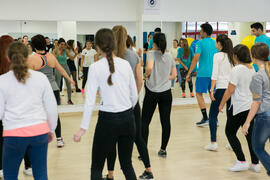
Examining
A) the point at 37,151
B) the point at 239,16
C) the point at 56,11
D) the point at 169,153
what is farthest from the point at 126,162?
the point at 239,16

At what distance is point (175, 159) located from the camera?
452 cm

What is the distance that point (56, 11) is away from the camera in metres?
7.50

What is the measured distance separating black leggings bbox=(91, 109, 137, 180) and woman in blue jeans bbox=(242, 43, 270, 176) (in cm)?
129

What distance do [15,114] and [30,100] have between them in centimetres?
14

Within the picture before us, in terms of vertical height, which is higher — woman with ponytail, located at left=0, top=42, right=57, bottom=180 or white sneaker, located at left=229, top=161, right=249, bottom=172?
woman with ponytail, located at left=0, top=42, right=57, bottom=180

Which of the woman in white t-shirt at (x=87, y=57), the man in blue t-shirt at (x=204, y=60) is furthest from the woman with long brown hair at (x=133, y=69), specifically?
the woman in white t-shirt at (x=87, y=57)

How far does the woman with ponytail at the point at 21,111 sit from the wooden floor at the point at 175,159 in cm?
156

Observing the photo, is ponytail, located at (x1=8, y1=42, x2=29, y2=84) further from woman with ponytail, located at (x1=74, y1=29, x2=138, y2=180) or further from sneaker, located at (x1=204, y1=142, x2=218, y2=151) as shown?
sneaker, located at (x1=204, y1=142, x2=218, y2=151)

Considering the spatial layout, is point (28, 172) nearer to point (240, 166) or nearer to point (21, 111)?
point (21, 111)

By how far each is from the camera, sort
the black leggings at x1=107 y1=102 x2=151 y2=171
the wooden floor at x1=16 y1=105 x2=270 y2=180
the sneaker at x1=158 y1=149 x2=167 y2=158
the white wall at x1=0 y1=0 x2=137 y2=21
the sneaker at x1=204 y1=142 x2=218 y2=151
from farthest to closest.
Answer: the white wall at x1=0 y1=0 x2=137 y2=21, the sneaker at x1=204 y1=142 x2=218 y2=151, the sneaker at x1=158 y1=149 x2=167 y2=158, the wooden floor at x1=16 y1=105 x2=270 y2=180, the black leggings at x1=107 y1=102 x2=151 y2=171

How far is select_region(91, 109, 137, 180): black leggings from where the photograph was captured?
2.53 meters

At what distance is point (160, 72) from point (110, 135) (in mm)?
1648

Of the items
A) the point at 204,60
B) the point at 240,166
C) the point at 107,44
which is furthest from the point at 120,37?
the point at 204,60

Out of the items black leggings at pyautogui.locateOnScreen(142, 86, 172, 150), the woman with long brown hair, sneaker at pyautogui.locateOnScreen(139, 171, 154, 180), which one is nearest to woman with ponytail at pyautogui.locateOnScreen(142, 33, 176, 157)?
black leggings at pyautogui.locateOnScreen(142, 86, 172, 150)
